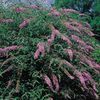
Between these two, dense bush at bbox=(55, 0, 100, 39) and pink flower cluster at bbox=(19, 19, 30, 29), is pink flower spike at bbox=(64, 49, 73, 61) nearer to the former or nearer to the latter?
pink flower cluster at bbox=(19, 19, 30, 29)

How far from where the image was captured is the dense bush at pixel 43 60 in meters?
5.04

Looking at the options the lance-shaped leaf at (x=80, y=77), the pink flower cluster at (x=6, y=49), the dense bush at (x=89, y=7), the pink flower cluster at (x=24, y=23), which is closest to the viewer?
the lance-shaped leaf at (x=80, y=77)

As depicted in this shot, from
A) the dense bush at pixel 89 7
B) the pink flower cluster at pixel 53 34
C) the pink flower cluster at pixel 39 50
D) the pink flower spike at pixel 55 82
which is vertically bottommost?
the dense bush at pixel 89 7

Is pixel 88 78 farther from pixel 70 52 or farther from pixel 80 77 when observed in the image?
pixel 70 52

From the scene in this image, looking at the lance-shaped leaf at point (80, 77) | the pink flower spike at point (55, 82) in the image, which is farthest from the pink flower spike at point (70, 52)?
the pink flower spike at point (55, 82)

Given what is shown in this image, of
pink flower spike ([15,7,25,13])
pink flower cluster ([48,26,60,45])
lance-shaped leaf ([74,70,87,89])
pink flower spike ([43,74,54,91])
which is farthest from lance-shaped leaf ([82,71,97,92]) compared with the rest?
pink flower spike ([15,7,25,13])

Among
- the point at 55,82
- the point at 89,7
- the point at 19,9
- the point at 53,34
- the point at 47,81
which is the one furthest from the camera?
the point at 89,7

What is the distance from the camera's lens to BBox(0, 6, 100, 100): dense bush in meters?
5.04

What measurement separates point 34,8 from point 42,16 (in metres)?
0.46

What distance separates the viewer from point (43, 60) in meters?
5.23

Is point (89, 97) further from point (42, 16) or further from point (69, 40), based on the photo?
point (42, 16)

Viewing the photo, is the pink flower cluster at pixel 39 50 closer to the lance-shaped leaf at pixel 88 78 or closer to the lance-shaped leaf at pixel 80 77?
the lance-shaped leaf at pixel 80 77

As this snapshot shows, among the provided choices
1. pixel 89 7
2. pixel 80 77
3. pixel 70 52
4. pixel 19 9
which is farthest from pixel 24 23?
pixel 89 7

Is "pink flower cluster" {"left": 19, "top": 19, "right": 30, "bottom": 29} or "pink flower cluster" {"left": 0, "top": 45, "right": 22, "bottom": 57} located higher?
"pink flower cluster" {"left": 19, "top": 19, "right": 30, "bottom": 29}
